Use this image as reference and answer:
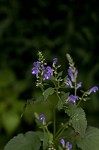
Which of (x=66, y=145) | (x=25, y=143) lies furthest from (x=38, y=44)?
(x=66, y=145)

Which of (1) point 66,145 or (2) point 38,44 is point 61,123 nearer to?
(1) point 66,145

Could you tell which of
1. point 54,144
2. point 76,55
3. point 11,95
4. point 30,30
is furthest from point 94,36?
point 54,144

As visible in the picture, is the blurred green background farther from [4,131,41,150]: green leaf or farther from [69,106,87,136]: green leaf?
[69,106,87,136]: green leaf

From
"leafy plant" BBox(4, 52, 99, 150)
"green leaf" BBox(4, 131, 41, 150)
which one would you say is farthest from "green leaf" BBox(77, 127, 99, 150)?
"green leaf" BBox(4, 131, 41, 150)

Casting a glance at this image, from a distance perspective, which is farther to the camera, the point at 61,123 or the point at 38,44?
the point at 38,44

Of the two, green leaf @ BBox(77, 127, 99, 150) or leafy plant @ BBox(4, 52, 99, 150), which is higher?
leafy plant @ BBox(4, 52, 99, 150)
